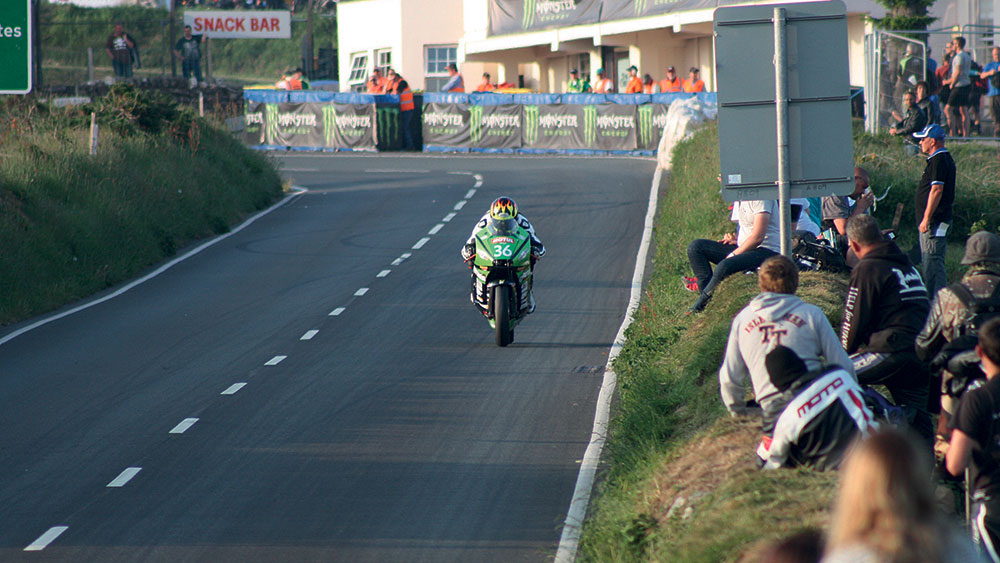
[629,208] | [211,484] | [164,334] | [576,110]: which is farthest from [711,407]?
[576,110]

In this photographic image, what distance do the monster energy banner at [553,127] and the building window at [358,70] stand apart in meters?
22.5

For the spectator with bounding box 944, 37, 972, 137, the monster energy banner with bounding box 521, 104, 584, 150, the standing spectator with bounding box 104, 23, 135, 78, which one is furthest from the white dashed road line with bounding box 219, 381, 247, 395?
the standing spectator with bounding box 104, 23, 135, 78

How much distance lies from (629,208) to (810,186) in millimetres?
14757

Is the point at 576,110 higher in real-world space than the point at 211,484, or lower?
higher

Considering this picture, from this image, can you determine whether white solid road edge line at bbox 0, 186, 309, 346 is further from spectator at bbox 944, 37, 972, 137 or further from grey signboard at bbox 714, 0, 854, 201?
spectator at bbox 944, 37, 972, 137

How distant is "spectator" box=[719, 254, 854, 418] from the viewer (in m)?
6.46

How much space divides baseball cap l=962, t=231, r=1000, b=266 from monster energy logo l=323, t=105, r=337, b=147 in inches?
1241

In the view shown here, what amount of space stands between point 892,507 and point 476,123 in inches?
1342

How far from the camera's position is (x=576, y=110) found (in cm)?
3488

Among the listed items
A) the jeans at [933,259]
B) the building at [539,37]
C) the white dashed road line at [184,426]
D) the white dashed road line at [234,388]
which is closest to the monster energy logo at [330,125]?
the building at [539,37]

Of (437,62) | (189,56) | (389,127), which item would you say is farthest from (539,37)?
(189,56)

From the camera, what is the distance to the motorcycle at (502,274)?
13.0m

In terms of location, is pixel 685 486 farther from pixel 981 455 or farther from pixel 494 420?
pixel 494 420

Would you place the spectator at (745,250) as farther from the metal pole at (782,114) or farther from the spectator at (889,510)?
the spectator at (889,510)
